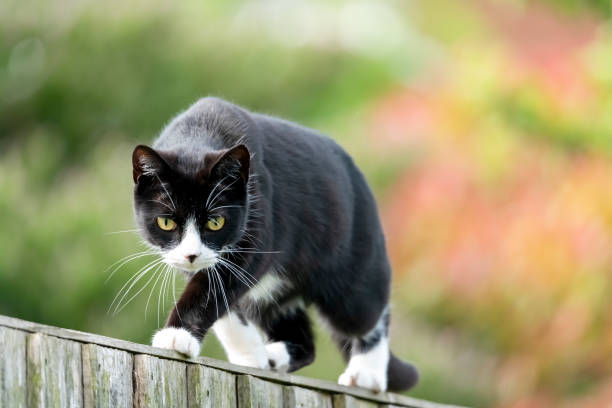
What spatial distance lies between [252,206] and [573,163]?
13.3 feet

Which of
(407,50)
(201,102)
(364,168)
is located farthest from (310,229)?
(407,50)

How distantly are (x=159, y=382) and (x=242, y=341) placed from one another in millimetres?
737

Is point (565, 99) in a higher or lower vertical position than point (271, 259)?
higher

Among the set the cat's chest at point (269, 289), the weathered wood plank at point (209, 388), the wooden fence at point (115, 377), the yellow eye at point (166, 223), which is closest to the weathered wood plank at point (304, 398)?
the wooden fence at point (115, 377)

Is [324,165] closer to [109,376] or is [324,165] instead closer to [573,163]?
[109,376]

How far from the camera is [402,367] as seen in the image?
11.0ft

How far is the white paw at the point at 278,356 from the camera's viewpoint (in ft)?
10.0

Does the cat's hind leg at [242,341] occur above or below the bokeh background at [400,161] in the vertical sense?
below

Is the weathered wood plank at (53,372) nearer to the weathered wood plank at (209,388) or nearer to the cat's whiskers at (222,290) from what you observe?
the weathered wood plank at (209,388)

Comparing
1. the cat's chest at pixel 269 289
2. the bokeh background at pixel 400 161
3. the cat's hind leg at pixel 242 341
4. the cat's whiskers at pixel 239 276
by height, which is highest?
the bokeh background at pixel 400 161

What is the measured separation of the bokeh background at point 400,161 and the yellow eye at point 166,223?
2.90 meters

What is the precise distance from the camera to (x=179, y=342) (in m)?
2.34

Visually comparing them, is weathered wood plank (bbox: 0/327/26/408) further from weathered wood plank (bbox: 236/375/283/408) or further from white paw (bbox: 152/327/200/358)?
weathered wood plank (bbox: 236/375/283/408)

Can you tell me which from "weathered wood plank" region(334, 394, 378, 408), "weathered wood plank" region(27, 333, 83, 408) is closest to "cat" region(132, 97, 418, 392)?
"weathered wood plank" region(334, 394, 378, 408)
